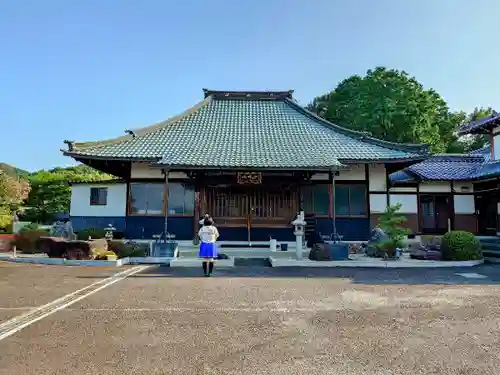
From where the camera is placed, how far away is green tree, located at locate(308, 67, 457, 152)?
26469 mm

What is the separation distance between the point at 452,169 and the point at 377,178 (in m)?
4.90

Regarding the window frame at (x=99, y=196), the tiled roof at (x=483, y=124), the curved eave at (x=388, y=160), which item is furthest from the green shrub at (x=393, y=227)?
the window frame at (x=99, y=196)

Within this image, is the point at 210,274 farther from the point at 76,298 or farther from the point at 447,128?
the point at 447,128

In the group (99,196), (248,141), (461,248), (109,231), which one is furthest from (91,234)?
(461,248)

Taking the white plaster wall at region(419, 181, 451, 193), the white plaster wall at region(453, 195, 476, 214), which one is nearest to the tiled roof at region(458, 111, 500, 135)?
the white plaster wall at region(419, 181, 451, 193)

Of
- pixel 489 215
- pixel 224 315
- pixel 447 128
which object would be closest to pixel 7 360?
pixel 224 315

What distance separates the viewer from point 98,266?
33.3 feet

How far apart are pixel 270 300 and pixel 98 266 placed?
644cm

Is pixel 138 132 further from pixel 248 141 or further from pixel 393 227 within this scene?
pixel 393 227

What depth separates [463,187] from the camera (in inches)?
641

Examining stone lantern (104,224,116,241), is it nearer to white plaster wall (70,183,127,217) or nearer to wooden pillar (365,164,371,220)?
white plaster wall (70,183,127,217)

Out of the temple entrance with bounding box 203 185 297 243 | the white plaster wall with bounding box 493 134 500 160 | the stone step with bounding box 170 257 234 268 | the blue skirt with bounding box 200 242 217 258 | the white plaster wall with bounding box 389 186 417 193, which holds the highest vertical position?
the white plaster wall with bounding box 493 134 500 160

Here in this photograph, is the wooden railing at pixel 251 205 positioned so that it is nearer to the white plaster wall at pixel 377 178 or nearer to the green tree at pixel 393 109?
the white plaster wall at pixel 377 178

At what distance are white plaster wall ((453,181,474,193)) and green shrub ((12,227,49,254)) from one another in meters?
17.9
